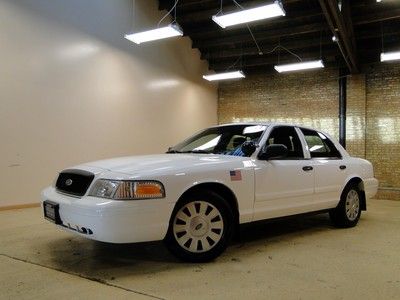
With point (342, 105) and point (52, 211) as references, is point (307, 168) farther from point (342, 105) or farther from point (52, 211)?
point (342, 105)

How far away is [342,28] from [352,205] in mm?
4018

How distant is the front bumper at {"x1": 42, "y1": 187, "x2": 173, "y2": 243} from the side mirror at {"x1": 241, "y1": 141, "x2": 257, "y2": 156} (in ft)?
3.81

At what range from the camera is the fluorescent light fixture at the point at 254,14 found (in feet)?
18.4

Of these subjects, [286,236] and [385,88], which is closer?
[286,236]

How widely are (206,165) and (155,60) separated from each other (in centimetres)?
688

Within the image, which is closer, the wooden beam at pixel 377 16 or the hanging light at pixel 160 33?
the hanging light at pixel 160 33

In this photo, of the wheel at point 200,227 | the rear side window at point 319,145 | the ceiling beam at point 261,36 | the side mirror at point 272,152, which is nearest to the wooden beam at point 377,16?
the ceiling beam at point 261,36

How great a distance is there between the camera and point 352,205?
5.11 meters

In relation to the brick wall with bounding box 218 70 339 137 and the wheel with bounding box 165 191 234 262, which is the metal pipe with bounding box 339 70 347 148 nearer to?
the brick wall with bounding box 218 70 339 137

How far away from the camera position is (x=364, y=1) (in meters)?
8.15

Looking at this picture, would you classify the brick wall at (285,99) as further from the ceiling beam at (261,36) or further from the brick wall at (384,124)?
the ceiling beam at (261,36)

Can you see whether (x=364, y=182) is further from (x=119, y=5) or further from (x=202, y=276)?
(x=119, y=5)

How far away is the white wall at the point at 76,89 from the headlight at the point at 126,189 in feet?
13.6

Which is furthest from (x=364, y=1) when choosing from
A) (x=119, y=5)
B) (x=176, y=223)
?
(x=176, y=223)
